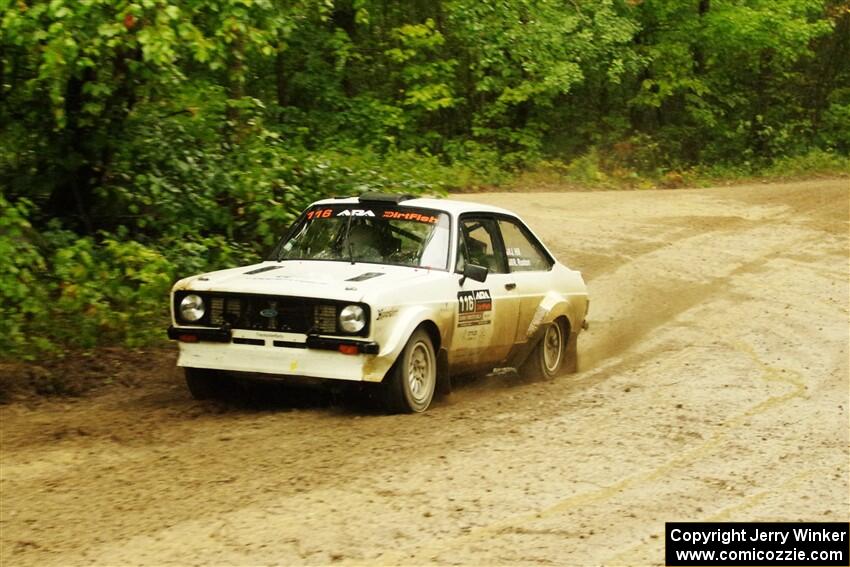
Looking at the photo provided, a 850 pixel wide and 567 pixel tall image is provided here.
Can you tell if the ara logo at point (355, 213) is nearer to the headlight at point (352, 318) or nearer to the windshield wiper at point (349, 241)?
the windshield wiper at point (349, 241)

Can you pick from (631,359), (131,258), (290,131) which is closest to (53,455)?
(131,258)

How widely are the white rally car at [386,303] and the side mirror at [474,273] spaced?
0.01 m

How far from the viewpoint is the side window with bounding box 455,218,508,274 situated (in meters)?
10.2

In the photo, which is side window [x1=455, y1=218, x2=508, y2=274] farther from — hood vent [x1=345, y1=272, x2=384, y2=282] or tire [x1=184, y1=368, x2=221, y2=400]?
tire [x1=184, y1=368, x2=221, y2=400]

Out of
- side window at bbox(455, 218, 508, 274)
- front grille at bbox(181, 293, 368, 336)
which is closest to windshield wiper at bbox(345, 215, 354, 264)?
side window at bbox(455, 218, 508, 274)

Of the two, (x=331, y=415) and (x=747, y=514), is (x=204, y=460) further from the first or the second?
(x=747, y=514)

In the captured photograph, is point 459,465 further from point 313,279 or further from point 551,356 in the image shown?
point 551,356

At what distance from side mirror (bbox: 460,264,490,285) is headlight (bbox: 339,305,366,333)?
144 centimetres

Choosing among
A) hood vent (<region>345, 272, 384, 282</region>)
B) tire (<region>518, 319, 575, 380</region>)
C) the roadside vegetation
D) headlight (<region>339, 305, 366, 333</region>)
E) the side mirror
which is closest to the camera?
headlight (<region>339, 305, 366, 333</region>)

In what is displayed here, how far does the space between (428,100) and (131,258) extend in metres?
18.6

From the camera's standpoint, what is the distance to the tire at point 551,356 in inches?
446

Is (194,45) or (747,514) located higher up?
(194,45)

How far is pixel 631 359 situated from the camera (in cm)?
1223

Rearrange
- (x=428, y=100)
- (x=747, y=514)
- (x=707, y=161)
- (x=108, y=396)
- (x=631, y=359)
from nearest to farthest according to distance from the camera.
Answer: (x=747, y=514)
(x=108, y=396)
(x=631, y=359)
(x=428, y=100)
(x=707, y=161)
